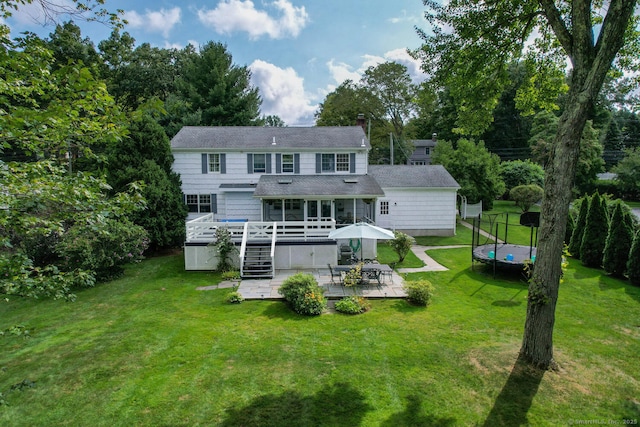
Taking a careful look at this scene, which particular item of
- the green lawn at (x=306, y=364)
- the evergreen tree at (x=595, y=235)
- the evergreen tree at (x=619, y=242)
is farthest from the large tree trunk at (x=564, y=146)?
the evergreen tree at (x=595, y=235)

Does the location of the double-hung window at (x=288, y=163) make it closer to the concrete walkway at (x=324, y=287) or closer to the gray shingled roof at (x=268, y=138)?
the gray shingled roof at (x=268, y=138)

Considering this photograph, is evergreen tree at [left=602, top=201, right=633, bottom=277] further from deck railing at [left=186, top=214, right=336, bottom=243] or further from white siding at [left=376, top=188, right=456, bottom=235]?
deck railing at [left=186, top=214, right=336, bottom=243]

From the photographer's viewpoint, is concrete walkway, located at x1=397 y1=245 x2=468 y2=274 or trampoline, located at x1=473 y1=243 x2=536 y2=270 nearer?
trampoline, located at x1=473 y1=243 x2=536 y2=270

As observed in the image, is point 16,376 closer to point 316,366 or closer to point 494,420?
point 316,366

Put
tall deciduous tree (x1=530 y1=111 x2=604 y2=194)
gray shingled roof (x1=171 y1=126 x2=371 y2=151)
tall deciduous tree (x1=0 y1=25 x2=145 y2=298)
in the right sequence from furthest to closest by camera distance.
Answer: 1. tall deciduous tree (x1=530 y1=111 x2=604 y2=194)
2. gray shingled roof (x1=171 y1=126 x2=371 y2=151)
3. tall deciduous tree (x1=0 y1=25 x2=145 y2=298)

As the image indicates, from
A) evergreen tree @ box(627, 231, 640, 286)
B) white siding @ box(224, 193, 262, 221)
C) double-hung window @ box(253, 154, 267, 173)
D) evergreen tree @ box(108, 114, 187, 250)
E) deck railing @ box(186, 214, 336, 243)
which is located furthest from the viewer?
double-hung window @ box(253, 154, 267, 173)

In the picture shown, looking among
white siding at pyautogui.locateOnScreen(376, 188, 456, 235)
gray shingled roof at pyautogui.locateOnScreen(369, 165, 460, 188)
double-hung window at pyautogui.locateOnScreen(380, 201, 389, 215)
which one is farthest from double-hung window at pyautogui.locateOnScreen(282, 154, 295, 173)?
double-hung window at pyautogui.locateOnScreen(380, 201, 389, 215)
